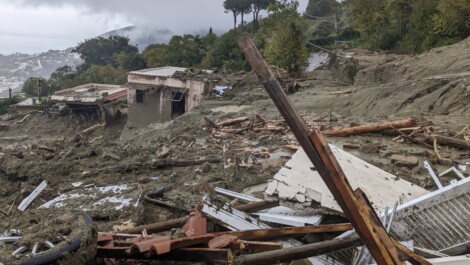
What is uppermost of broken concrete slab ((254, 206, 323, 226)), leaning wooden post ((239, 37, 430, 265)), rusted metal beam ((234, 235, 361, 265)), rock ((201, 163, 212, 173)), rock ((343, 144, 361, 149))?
leaning wooden post ((239, 37, 430, 265))

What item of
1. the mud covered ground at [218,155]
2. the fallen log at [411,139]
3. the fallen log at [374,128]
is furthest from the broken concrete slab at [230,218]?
the fallen log at [374,128]

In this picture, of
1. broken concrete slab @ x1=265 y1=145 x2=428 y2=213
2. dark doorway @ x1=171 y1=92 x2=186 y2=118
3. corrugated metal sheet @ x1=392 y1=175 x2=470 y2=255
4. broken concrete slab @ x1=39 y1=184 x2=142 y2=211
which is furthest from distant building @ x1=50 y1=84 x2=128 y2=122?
corrugated metal sheet @ x1=392 y1=175 x2=470 y2=255

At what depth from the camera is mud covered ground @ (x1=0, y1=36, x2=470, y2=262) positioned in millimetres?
6090

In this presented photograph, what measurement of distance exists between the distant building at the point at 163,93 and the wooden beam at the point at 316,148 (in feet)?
Answer: 65.8

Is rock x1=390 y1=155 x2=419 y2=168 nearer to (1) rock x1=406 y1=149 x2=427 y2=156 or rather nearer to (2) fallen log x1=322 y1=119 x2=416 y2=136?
(1) rock x1=406 y1=149 x2=427 y2=156

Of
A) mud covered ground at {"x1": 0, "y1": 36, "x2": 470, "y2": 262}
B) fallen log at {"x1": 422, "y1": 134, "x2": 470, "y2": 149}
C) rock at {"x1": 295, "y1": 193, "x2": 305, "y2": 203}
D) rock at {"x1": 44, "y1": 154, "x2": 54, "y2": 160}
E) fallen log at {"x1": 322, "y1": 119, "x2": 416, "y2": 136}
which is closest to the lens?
rock at {"x1": 295, "y1": 193, "x2": 305, "y2": 203}

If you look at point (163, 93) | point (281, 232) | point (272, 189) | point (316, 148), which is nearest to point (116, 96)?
point (163, 93)

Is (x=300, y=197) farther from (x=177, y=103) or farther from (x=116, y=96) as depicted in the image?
(x=116, y=96)

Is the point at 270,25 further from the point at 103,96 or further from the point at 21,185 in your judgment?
the point at 21,185

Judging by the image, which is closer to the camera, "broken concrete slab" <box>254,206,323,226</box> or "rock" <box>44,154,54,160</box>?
"broken concrete slab" <box>254,206,323,226</box>

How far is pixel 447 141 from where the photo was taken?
7.71 m

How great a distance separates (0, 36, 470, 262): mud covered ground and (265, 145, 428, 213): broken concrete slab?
101 centimetres

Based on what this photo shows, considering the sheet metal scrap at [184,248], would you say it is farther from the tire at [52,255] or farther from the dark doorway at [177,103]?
the dark doorway at [177,103]

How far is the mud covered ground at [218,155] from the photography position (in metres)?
6.09
